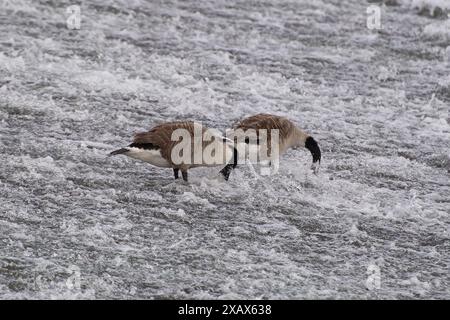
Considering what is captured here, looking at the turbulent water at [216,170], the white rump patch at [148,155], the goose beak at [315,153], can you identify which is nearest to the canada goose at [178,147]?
the white rump patch at [148,155]

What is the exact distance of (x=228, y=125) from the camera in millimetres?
10070

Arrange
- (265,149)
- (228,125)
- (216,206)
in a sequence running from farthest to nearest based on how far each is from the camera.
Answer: (228,125) < (265,149) < (216,206)

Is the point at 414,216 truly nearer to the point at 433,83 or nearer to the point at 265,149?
the point at 265,149

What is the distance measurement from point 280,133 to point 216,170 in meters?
0.74

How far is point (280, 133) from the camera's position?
8.76 m

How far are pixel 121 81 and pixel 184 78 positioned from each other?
2.80 feet

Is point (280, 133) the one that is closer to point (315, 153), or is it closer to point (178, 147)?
point (315, 153)

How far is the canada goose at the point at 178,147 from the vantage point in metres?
7.86

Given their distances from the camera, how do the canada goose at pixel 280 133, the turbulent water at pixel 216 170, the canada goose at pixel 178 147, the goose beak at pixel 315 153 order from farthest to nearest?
the goose beak at pixel 315 153 < the canada goose at pixel 280 133 < the canada goose at pixel 178 147 < the turbulent water at pixel 216 170

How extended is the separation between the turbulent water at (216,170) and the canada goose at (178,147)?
1.04 feet

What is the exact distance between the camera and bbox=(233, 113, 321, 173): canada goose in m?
8.62

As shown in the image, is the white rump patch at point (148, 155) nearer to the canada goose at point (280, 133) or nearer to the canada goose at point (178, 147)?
the canada goose at point (178, 147)

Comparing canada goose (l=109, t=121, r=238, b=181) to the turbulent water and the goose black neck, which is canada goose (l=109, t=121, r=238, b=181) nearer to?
the turbulent water
